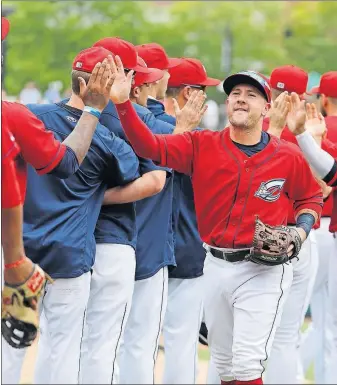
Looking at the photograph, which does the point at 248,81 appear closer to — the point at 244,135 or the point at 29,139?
the point at 244,135

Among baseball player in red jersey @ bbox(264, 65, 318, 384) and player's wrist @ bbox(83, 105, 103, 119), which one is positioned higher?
player's wrist @ bbox(83, 105, 103, 119)

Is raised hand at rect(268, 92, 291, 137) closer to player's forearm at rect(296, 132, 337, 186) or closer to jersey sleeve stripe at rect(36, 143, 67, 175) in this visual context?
player's forearm at rect(296, 132, 337, 186)

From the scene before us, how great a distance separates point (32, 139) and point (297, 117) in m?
1.77

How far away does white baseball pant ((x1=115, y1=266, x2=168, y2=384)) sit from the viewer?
6164 millimetres

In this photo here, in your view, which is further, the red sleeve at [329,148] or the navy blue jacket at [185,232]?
the navy blue jacket at [185,232]

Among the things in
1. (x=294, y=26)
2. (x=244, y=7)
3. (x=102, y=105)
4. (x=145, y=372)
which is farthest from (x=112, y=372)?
(x=294, y=26)

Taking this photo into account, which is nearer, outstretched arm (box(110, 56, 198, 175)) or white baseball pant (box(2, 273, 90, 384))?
outstretched arm (box(110, 56, 198, 175))

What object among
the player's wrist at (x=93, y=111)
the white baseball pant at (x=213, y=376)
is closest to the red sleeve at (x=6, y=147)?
the player's wrist at (x=93, y=111)

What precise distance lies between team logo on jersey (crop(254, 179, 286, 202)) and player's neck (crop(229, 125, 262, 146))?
25cm

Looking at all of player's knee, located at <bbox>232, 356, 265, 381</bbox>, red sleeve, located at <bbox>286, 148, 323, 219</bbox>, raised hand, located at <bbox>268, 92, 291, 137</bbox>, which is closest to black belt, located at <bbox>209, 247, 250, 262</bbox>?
red sleeve, located at <bbox>286, 148, 323, 219</bbox>

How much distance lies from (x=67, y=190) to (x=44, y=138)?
98cm

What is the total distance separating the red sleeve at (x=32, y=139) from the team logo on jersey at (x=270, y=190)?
1.46 metres

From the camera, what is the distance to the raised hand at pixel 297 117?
18.0 ft

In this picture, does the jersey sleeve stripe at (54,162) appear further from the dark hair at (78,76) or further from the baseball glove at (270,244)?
the baseball glove at (270,244)
